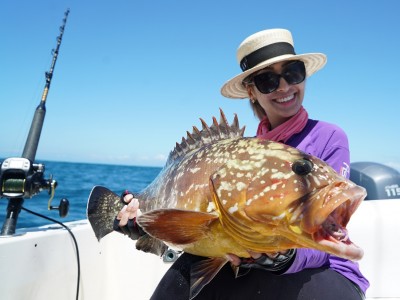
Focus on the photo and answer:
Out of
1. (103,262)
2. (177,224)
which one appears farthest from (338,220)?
(103,262)

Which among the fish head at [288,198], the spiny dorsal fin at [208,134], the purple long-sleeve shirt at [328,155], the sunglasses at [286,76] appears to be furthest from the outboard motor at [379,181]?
the fish head at [288,198]

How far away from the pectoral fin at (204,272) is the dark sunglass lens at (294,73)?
153 centimetres

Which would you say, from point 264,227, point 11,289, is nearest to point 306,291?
point 264,227

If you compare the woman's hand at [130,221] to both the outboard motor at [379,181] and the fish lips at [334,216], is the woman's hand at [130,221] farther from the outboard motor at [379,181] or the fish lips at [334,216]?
the outboard motor at [379,181]

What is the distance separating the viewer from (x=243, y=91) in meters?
3.61

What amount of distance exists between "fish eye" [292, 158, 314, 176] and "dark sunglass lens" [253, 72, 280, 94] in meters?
1.18

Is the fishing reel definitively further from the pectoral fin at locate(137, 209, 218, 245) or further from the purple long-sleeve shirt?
the purple long-sleeve shirt

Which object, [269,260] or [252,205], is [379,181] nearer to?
[269,260]

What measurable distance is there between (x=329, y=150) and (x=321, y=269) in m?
0.84

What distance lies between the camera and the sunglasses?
294cm

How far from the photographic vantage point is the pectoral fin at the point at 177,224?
A: 6.39 feet

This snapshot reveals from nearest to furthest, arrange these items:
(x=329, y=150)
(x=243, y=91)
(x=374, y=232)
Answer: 1. (x=329, y=150)
2. (x=243, y=91)
3. (x=374, y=232)

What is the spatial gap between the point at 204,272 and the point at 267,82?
1559mm

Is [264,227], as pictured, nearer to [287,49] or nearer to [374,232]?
[287,49]
